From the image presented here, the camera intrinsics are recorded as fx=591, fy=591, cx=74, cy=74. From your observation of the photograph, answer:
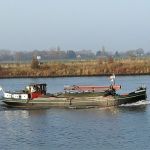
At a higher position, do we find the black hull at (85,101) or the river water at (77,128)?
the black hull at (85,101)

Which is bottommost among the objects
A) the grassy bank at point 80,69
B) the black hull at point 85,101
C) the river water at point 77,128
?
the river water at point 77,128

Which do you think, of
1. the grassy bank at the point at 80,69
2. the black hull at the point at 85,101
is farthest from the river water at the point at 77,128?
the grassy bank at the point at 80,69

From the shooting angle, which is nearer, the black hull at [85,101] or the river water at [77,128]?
the river water at [77,128]

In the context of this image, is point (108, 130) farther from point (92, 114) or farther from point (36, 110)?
point (36, 110)

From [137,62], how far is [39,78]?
2224cm

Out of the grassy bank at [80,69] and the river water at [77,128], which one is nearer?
the river water at [77,128]

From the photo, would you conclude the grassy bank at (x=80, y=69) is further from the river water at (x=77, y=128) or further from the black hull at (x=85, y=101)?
the river water at (x=77, y=128)

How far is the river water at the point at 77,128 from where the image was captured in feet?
129

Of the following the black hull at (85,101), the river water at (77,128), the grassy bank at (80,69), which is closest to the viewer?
the river water at (77,128)

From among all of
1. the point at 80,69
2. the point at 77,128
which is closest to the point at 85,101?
the point at 77,128

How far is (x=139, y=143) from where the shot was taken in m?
38.9

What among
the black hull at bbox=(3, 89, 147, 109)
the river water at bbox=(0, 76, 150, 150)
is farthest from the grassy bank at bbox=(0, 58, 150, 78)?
the river water at bbox=(0, 76, 150, 150)

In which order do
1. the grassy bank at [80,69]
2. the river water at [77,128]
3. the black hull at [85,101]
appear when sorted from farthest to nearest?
the grassy bank at [80,69] < the black hull at [85,101] < the river water at [77,128]

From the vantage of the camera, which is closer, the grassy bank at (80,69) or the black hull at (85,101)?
the black hull at (85,101)
